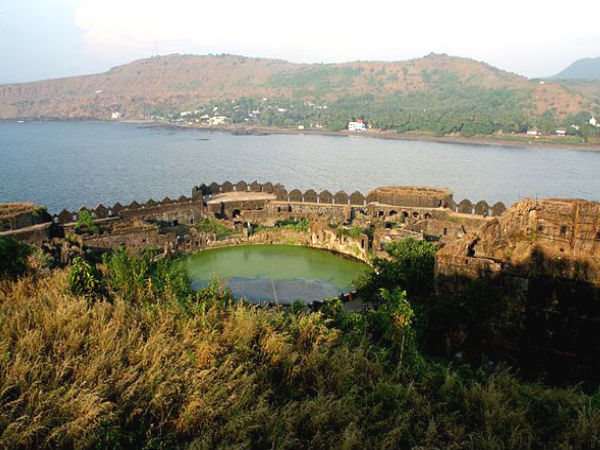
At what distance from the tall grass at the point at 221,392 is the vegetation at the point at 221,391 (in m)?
0.02

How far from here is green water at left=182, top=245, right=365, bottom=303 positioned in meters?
22.7

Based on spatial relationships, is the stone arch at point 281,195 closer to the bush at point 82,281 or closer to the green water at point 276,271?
the green water at point 276,271

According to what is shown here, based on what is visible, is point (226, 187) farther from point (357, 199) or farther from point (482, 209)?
point (482, 209)

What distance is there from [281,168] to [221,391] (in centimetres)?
6360

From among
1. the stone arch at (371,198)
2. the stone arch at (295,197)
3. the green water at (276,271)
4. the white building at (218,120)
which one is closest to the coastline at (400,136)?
the white building at (218,120)

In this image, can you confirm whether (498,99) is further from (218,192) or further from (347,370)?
(347,370)

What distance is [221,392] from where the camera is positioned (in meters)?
5.71

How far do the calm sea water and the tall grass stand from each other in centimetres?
4247

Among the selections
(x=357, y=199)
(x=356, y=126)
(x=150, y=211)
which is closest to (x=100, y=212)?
(x=150, y=211)

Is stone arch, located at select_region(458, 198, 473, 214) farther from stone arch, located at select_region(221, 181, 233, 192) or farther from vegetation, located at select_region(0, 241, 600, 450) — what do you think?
vegetation, located at select_region(0, 241, 600, 450)

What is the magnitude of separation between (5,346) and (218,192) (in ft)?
112

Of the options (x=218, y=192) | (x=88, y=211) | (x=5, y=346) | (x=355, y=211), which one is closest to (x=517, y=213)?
(x=5, y=346)

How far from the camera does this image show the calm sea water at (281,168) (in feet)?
174

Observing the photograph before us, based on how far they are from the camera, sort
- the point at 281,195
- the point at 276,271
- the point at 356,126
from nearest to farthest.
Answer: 1. the point at 276,271
2. the point at 281,195
3. the point at 356,126
